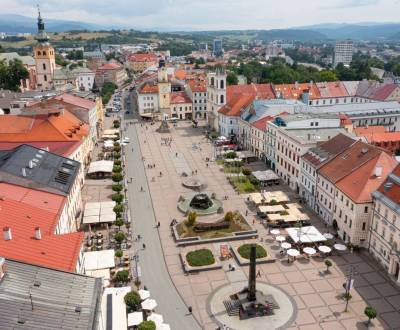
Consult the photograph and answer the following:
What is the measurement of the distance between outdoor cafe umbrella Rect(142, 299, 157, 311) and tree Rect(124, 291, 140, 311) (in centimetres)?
73

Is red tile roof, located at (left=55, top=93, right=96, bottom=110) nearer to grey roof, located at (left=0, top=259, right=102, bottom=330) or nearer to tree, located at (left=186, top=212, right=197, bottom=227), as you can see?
tree, located at (left=186, top=212, right=197, bottom=227)

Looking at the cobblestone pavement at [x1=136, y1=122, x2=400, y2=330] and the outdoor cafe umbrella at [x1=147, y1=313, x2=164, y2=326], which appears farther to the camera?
the cobblestone pavement at [x1=136, y1=122, x2=400, y2=330]

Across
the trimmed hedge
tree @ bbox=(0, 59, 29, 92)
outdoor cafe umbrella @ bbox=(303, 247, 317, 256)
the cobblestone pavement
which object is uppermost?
tree @ bbox=(0, 59, 29, 92)

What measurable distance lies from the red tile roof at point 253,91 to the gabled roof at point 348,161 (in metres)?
71.9

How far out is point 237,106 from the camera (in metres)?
118

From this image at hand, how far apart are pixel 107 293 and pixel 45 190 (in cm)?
1928

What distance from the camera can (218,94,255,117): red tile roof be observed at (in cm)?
11594

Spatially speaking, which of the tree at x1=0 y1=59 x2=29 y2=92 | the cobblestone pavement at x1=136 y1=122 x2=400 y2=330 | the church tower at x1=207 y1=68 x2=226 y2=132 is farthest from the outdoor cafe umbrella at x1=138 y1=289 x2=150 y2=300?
the tree at x1=0 y1=59 x2=29 y2=92

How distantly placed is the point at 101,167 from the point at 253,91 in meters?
70.2

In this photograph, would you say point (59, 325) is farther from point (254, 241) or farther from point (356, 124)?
point (356, 124)

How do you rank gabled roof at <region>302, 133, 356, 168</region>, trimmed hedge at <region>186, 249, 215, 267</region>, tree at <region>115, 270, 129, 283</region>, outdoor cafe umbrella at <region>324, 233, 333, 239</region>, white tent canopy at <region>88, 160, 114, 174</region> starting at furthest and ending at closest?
white tent canopy at <region>88, 160, 114, 174</region> → gabled roof at <region>302, 133, 356, 168</region> → outdoor cafe umbrella at <region>324, 233, 333, 239</region> → trimmed hedge at <region>186, 249, 215, 267</region> → tree at <region>115, 270, 129, 283</region>

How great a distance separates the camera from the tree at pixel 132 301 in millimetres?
43438

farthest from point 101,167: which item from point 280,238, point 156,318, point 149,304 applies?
point 156,318

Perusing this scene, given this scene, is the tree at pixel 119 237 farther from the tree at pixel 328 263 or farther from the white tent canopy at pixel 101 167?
the white tent canopy at pixel 101 167
